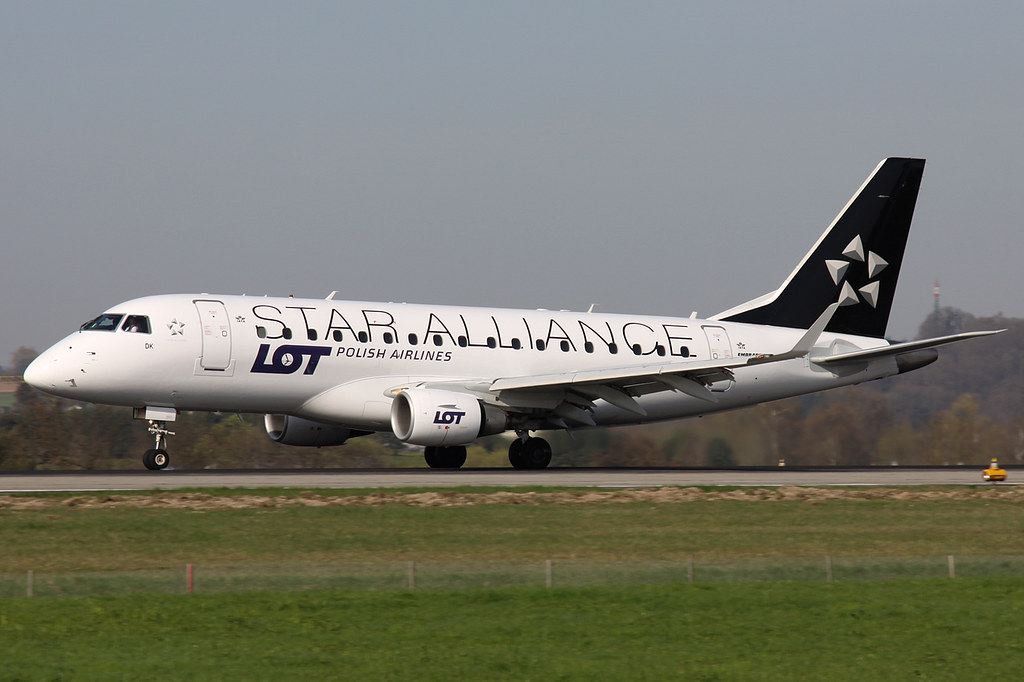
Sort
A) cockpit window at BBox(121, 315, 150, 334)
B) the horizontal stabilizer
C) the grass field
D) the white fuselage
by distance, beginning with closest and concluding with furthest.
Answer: the grass field < the white fuselage < cockpit window at BBox(121, 315, 150, 334) < the horizontal stabilizer

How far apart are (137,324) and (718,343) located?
16.1 meters

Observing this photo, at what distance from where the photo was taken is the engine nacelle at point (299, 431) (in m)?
32.7

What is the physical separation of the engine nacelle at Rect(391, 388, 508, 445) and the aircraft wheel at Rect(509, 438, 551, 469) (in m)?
2.61

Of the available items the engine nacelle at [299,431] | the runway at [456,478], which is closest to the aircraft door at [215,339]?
the runway at [456,478]

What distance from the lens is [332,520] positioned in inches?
823

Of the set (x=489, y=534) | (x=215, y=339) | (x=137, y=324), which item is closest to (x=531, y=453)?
(x=215, y=339)

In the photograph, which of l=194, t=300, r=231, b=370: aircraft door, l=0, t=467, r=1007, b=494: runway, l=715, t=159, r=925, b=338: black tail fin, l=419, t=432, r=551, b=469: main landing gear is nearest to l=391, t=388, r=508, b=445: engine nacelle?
l=0, t=467, r=1007, b=494: runway

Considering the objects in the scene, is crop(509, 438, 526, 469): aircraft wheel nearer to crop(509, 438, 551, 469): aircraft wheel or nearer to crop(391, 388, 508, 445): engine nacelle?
crop(509, 438, 551, 469): aircraft wheel

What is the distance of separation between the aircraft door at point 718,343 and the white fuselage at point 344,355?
5 centimetres

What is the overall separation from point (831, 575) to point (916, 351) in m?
20.6

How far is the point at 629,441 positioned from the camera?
36.8 meters

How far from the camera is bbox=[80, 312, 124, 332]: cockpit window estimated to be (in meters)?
28.8

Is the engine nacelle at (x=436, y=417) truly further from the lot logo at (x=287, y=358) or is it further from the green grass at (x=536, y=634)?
the green grass at (x=536, y=634)

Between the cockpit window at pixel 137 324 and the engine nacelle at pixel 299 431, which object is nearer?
the cockpit window at pixel 137 324
